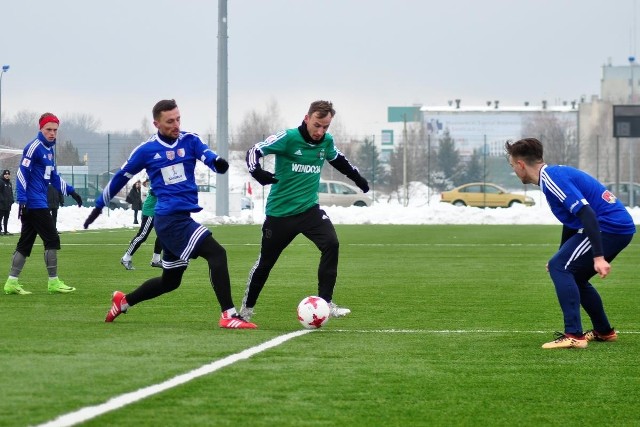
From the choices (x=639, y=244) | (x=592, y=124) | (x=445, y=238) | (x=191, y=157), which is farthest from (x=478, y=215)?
(x=592, y=124)

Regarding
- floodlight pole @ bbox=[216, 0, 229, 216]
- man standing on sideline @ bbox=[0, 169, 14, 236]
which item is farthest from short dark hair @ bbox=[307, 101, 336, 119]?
floodlight pole @ bbox=[216, 0, 229, 216]

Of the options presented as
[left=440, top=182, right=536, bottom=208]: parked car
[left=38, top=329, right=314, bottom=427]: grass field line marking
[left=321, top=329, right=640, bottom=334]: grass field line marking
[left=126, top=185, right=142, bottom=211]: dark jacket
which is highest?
[left=38, top=329, right=314, bottom=427]: grass field line marking

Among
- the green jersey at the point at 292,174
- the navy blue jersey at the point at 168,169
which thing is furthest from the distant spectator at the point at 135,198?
the navy blue jersey at the point at 168,169

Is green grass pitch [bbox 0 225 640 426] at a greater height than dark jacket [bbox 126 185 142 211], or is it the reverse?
green grass pitch [bbox 0 225 640 426]

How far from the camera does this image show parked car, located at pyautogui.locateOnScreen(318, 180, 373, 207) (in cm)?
6112

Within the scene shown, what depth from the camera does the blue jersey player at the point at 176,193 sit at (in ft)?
34.3

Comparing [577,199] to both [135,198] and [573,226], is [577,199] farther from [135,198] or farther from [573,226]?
[135,198]

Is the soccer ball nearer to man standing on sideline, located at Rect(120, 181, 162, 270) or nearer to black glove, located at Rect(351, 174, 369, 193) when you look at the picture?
black glove, located at Rect(351, 174, 369, 193)

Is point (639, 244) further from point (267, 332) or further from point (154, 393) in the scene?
point (154, 393)

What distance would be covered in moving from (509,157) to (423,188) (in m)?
60.3

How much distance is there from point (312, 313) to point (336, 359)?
6.66 feet

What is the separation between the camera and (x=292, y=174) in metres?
11.4

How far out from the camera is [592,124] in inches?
5969

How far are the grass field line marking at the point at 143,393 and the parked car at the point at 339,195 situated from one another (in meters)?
51.9
